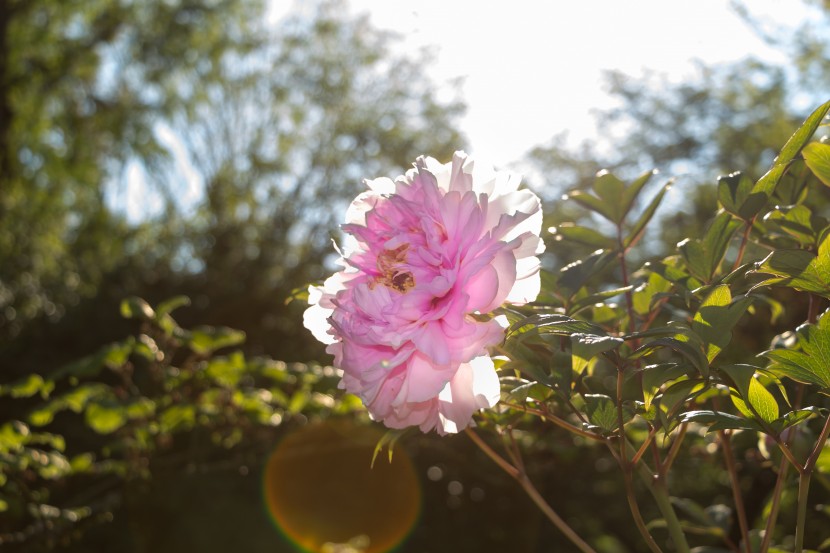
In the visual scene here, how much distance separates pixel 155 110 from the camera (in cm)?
1325

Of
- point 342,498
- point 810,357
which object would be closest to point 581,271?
point 810,357

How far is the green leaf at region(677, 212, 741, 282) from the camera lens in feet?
3.36

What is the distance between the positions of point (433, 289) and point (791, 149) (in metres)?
0.47

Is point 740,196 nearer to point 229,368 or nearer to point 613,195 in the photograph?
point 613,195

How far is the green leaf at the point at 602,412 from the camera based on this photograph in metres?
0.87

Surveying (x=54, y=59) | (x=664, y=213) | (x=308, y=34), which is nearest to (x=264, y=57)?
(x=308, y=34)

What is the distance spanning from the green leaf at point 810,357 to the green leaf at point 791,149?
22cm

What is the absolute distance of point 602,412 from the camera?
2.88ft

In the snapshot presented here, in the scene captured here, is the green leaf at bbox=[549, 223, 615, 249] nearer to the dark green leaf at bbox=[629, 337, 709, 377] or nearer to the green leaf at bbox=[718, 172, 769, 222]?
the green leaf at bbox=[718, 172, 769, 222]

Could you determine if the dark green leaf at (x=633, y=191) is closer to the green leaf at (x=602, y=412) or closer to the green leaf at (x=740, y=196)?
the green leaf at (x=740, y=196)

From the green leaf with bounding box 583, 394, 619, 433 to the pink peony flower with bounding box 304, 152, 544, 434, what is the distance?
13 centimetres

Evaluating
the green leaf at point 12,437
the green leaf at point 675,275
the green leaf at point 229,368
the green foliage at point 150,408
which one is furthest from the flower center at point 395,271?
the green leaf at point 12,437

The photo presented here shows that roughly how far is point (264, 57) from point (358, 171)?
2.96 m

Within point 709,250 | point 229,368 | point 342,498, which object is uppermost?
point 709,250
